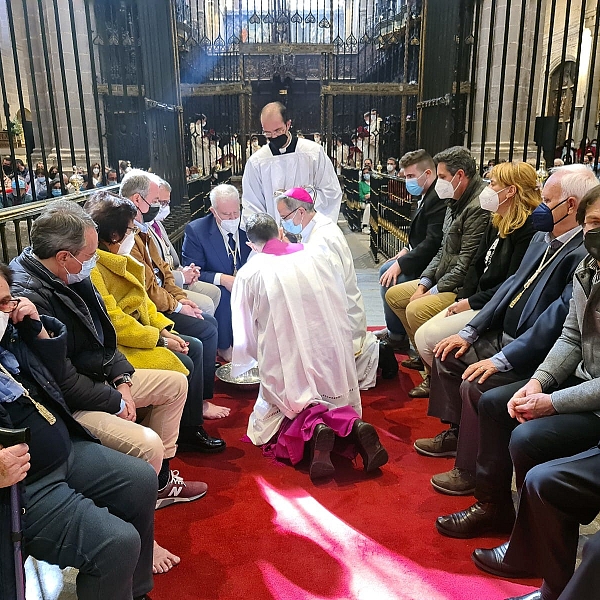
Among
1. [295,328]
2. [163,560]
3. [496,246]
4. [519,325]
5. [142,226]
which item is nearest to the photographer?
[163,560]

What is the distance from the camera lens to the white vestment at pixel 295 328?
115 inches

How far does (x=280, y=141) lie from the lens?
15.9ft

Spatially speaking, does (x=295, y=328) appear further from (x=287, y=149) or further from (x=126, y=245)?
(x=287, y=149)

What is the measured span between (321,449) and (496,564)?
97 cm

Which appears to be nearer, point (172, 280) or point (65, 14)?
point (172, 280)

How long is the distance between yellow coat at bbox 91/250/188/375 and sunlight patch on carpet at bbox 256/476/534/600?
39.1 inches

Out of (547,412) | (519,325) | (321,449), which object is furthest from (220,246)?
(547,412)

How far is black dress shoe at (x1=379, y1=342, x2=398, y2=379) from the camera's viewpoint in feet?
13.6

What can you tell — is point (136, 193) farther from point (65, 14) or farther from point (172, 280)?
point (65, 14)

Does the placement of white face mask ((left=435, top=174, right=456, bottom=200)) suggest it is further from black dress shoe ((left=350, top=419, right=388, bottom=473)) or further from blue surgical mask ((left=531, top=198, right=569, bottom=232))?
black dress shoe ((left=350, top=419, right=388, bottom=473))

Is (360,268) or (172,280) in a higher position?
(172,280)

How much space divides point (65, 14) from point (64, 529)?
669 centimetres

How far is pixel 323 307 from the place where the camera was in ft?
9.70

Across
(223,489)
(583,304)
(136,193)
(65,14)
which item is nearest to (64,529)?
(223,489)
